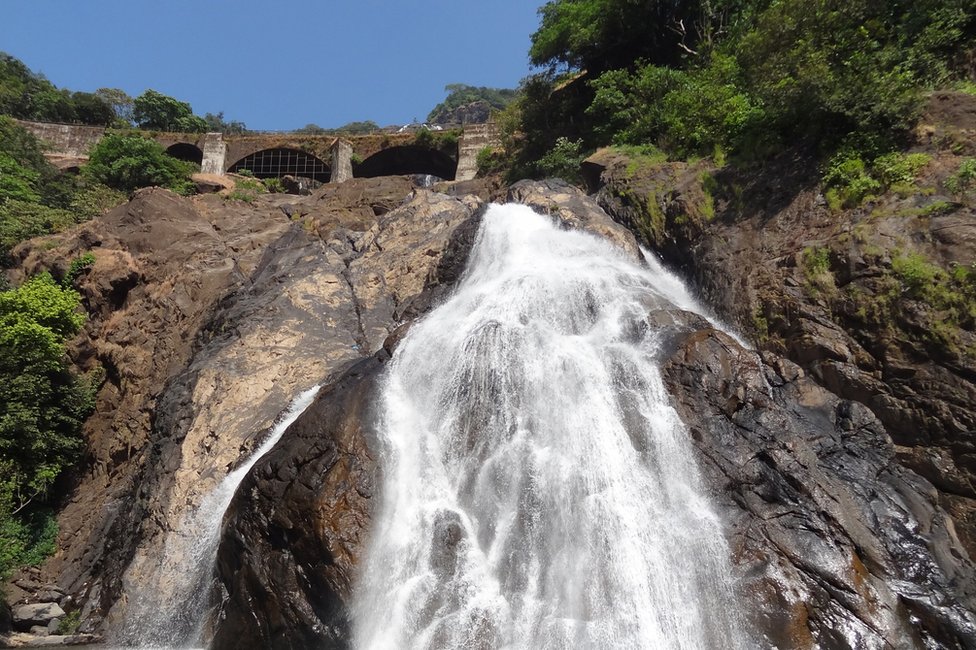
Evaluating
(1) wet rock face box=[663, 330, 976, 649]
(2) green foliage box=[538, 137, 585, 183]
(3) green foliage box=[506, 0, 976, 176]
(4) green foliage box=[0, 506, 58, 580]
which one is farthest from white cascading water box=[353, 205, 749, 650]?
(2) green foliage box=[538, 137, 585, 183]

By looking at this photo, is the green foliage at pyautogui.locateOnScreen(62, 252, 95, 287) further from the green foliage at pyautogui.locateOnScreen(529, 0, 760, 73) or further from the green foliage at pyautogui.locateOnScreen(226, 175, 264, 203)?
the green foliage at pyautogui.locateOnScreen(529, 0, 760, 73)

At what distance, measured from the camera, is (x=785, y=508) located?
28.7 ft

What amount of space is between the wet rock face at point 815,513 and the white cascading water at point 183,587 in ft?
26.6

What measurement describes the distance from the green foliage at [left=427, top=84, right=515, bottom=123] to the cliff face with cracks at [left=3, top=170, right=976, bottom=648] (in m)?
114

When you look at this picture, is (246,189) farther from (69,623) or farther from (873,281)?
(873,281)

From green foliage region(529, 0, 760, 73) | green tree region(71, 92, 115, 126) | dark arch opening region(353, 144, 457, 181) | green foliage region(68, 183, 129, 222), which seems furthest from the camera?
green tree region(71, 92, 115, 126)

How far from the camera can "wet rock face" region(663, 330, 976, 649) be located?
759 centimetres

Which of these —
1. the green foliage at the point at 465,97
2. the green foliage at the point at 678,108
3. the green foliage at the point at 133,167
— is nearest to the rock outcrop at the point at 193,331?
the green foliage at the point at 678,108

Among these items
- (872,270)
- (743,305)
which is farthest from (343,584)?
(872,270)

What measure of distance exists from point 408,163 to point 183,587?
3336 cm

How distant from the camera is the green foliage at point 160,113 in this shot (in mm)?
56531

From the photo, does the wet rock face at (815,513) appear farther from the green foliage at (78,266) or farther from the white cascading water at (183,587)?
the green foliage at (78,266)

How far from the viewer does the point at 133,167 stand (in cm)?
3206

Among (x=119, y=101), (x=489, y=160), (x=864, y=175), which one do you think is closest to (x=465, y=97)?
(x=119, y=101)
